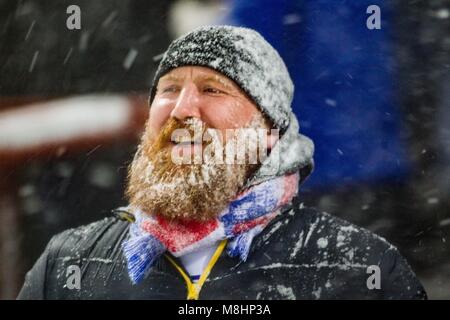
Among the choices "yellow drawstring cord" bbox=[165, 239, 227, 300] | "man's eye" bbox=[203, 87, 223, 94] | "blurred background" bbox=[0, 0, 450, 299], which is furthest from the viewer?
"blurred background" bbox=[0, 0, 450, 299]

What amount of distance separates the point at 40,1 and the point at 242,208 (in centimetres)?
170

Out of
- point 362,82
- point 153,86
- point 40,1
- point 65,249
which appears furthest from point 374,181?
point 40,1

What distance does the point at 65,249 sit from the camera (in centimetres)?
283

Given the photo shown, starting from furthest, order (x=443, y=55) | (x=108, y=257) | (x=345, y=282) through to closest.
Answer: (x=443, y=55) < (x=108, y=257) < (x=345, y=282)

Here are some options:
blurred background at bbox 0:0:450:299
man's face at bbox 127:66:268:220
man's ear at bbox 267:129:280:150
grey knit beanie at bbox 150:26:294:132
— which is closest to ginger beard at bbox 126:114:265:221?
man's face at bbox 127:66:268:220

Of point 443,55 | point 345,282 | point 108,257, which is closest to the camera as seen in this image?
point 345,282

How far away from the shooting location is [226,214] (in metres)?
2.56

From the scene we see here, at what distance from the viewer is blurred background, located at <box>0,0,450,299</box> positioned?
9.73 feet

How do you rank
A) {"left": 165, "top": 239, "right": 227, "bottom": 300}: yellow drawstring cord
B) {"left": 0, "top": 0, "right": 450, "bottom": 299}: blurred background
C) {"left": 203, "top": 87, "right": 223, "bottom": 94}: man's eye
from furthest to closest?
1. {"left": 0, "top": 0, "right": 450, "bottom": 299}: blurred background
2. {"left": 203, "top": 87, "right": 223, "bottom": 94}: man's eye
3. {"left": 165, "top": 239, "right": 227, "bottom": 300}: yellow drawstring cord

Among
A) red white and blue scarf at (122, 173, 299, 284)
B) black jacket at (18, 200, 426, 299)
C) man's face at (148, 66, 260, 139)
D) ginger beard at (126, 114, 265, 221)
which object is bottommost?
black jacket at (18, 200, 426, 299)

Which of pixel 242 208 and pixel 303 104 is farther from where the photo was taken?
pixel 303 104

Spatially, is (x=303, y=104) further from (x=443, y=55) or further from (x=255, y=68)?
(x=443, y=55)

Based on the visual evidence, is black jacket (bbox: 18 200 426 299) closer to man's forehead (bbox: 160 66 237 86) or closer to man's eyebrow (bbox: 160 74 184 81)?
man's forehead (bbox: 160 66 237 86)

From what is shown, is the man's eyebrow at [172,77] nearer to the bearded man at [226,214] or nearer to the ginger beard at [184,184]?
the bearded man at [226,214]
